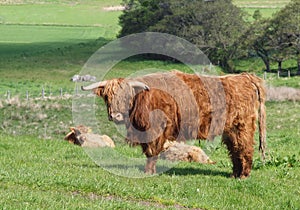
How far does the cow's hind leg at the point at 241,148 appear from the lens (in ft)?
46.0

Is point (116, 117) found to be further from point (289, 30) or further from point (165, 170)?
point (289, 30)

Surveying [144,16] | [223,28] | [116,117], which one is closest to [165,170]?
[116,117]

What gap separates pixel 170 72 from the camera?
1402cm

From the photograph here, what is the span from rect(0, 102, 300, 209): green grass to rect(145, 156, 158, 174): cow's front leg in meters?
0.24

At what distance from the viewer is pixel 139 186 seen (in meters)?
12.2

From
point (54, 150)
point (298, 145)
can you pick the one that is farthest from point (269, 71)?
point (54, 150)

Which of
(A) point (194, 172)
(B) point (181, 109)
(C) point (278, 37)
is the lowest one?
(C) point (278, 37)

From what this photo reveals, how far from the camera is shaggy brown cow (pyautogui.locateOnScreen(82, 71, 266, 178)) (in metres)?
13.4

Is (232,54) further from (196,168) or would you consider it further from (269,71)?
(196,168)

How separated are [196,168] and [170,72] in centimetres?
259

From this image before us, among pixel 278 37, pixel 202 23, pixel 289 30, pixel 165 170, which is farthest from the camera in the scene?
pixel 202 23

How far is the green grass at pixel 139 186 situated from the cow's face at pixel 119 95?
1.22 meters

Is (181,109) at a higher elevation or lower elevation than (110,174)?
higher

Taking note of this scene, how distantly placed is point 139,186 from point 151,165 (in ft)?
5.36
